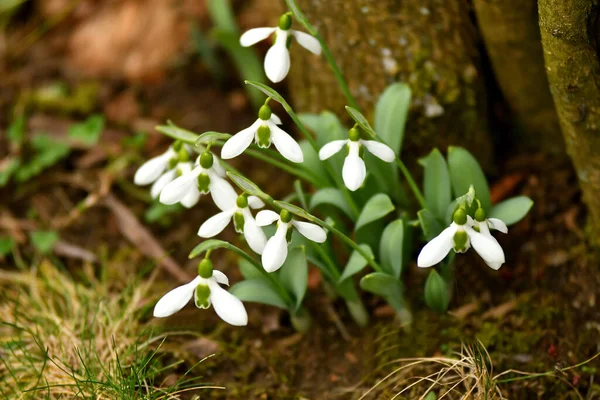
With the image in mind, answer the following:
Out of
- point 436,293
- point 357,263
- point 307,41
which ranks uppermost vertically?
point 307,41

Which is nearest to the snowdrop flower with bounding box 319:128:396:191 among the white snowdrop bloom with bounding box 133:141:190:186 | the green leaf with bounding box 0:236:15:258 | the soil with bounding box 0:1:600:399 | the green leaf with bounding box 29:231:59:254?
the white snowdrop bloom with bounding box 133:141:190:186

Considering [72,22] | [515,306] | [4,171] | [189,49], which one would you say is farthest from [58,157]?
[515,306]

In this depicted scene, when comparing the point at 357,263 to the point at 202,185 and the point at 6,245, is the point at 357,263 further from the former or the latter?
the point at 6,245

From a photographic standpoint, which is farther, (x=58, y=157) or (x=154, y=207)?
(x=58, y=157)

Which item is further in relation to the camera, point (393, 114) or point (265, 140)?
point (393, 114)

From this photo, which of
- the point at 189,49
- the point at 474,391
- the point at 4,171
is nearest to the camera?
the point at 474,391

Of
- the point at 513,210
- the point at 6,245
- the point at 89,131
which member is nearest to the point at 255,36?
the point at 513,210

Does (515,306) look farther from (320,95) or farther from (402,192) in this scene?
(320,95)
